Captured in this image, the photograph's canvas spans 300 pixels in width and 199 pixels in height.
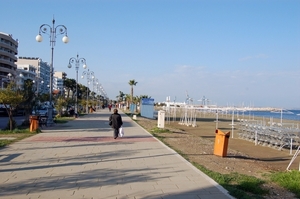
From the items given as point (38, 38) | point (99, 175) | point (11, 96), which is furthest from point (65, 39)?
point (99, 175)

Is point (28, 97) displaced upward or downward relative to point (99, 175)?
upward

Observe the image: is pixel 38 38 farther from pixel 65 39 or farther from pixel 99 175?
pixel 99 175

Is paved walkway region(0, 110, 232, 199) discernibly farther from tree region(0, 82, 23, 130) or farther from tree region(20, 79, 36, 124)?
tree region(20, 79, 36, 124)

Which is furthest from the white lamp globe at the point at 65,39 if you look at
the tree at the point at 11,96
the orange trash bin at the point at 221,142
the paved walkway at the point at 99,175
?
the orange trash bin at the point at 221,142

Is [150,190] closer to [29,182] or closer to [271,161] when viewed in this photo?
[29,182]

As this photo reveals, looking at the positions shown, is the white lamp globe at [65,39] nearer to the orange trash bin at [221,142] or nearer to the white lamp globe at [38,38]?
the white lamp globe at [38,38]

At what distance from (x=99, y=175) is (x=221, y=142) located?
5820mm

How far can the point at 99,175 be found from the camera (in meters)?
8.52

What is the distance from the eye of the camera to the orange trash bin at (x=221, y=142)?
12.6 meters

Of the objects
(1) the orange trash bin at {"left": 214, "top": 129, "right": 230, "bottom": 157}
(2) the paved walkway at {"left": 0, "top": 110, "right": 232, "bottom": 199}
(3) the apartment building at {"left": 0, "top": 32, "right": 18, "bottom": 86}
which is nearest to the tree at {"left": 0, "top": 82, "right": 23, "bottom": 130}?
(2) the paved walkway at {"left": 0, "top": 110, "right": 232, "bottom": 199}

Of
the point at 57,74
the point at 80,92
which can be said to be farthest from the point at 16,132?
the point at 57,74

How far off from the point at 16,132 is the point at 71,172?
1199cm

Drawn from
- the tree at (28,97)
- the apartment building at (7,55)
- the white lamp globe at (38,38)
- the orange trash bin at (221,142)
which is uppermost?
the apartment building at (7,55)

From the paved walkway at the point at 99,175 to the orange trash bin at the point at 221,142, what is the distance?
1744mm
